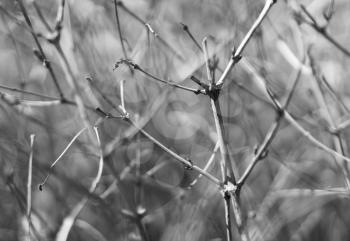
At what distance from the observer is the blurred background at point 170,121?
1570 millimetres

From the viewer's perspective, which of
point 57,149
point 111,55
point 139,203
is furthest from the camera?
point 57,149

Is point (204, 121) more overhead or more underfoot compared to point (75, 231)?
more overhead

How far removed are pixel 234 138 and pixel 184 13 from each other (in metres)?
0.79

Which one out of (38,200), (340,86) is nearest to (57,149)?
(38,200)

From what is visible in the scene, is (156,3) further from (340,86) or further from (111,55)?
(340,86)

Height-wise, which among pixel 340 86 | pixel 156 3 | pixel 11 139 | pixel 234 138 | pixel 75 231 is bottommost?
pixel 75 231

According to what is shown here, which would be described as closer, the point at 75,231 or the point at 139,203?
the point at 139,203

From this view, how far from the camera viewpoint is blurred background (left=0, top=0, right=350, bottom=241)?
157 centimetres

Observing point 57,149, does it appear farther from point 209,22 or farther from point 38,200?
point 209,22

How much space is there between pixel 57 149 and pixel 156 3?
36.2 inches

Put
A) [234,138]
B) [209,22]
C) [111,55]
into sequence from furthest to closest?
[234,138]
[209,22]
[111,55]

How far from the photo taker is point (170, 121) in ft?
7.63

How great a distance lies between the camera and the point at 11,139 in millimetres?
1749

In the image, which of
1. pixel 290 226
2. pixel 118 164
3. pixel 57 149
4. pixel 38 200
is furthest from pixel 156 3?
pixel 290 226
